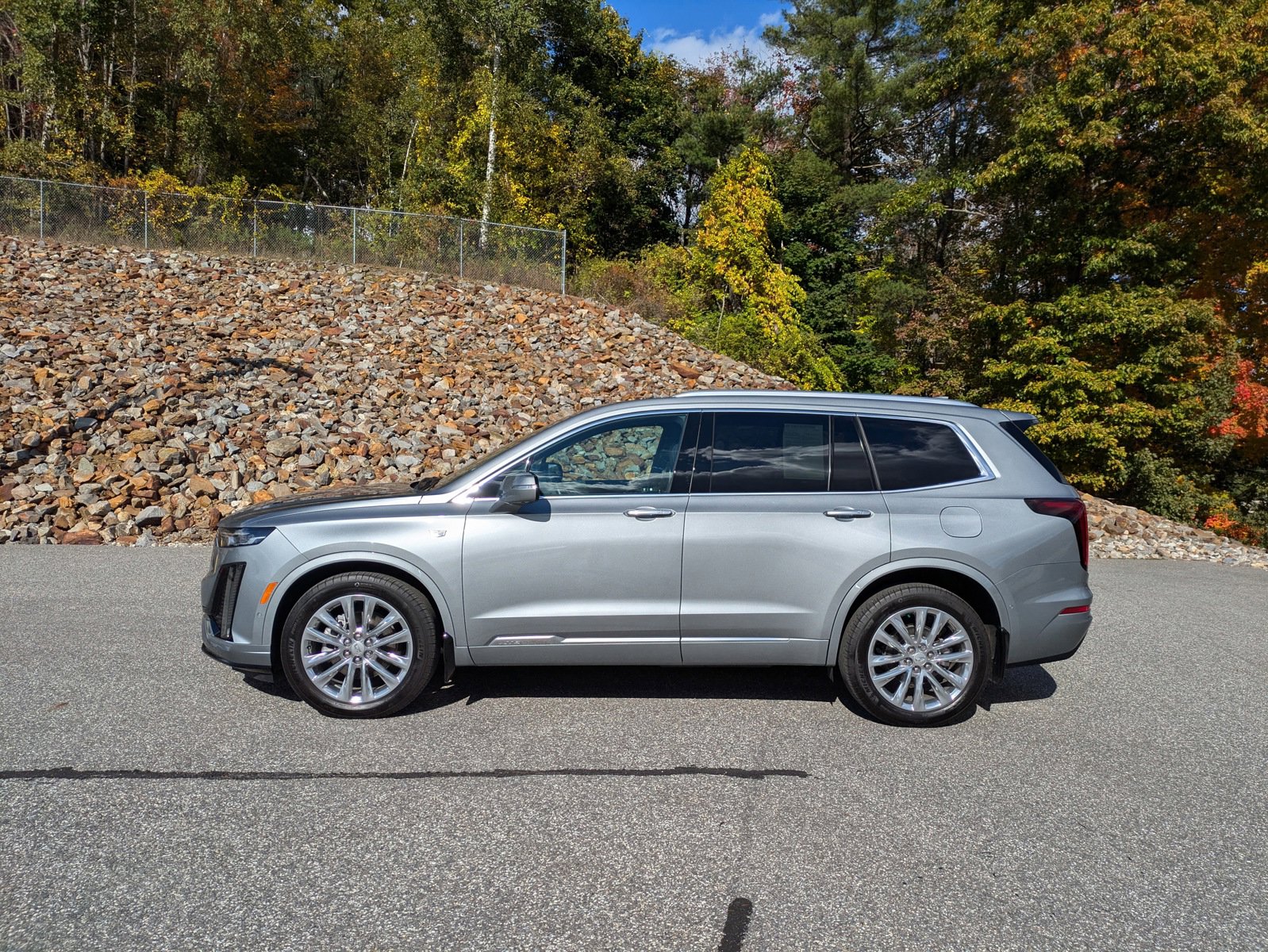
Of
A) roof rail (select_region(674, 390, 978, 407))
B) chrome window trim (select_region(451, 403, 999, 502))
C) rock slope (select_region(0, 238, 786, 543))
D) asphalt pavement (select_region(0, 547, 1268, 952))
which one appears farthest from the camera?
rock slope (select_region(0, 238, 786, 543))

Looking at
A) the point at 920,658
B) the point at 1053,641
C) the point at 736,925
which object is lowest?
the point at 736,925

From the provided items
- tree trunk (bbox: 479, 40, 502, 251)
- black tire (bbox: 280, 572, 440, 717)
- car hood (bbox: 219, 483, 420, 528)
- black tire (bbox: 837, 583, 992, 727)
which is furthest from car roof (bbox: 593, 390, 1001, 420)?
tree trunk (bbox: 479, 40, 502, 251)

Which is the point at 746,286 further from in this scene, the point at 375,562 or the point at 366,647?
the point at 366,647

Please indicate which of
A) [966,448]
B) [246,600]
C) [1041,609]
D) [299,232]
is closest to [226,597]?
[246,600]

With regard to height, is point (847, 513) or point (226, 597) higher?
point (847, 513)

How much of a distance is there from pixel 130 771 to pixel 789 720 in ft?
10.8

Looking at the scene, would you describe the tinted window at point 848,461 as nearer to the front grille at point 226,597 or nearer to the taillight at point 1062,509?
the taillight at point 1062,509

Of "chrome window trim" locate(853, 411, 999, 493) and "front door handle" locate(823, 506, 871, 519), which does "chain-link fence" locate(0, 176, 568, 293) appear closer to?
"chrome window trim" locate(853, 411, 999, 493)

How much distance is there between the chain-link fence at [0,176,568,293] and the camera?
859 inches

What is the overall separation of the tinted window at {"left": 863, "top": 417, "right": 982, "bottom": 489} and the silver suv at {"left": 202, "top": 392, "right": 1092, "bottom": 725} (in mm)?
31

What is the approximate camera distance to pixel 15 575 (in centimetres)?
855

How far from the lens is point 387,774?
4.17m

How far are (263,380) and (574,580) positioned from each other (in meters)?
12.2

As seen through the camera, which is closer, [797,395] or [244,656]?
[244,656]
